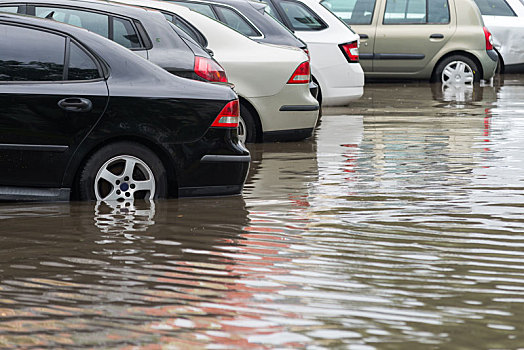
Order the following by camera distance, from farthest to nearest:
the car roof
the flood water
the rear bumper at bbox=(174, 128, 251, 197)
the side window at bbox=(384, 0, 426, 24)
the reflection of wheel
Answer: the side window at bbox=(384, 0, 426, 24) < the car roof < the rear bumper at bbox=(174, 128, 251, 197) < the reflection of wheel < the flood water

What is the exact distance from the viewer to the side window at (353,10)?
18.3 m

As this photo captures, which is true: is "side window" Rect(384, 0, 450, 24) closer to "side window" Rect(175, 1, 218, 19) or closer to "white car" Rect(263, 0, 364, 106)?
"white car" Rect(263, 0, 364, 106)

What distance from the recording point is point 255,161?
399 inches

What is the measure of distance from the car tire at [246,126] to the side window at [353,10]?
7.57 metres

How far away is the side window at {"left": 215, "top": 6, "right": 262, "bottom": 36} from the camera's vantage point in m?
12.0

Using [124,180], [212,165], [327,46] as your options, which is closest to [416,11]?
[327,46]

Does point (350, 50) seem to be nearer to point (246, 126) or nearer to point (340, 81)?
point (340, 81)

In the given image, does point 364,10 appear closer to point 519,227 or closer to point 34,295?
point 519,227

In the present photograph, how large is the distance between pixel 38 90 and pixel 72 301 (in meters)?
2.53

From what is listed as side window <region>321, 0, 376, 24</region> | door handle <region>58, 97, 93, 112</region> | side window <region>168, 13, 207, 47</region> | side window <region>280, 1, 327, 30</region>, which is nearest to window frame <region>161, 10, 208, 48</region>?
side window <region>168, 13, 207, 47</region>

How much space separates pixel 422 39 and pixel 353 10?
1249mm

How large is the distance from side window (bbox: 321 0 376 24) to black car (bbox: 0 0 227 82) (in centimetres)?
972

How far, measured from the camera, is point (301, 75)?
11094 mm

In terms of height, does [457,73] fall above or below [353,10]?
below
